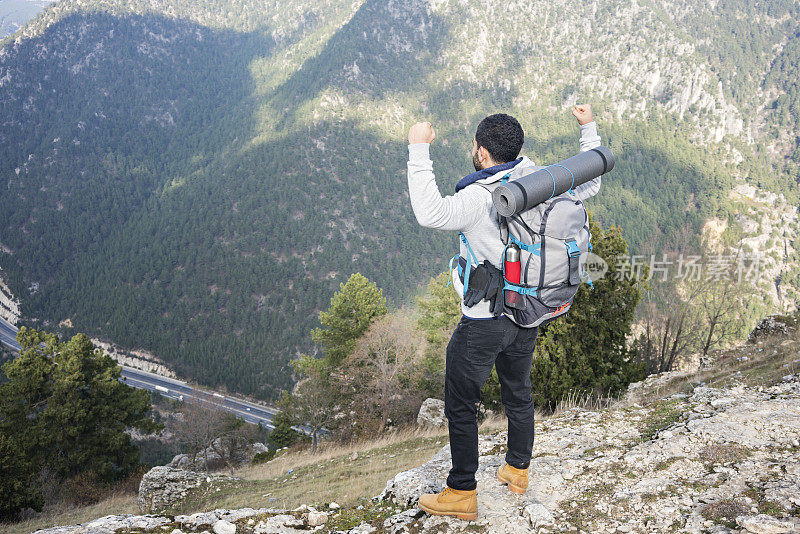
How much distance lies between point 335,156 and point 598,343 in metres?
154

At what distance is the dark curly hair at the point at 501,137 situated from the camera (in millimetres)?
2652

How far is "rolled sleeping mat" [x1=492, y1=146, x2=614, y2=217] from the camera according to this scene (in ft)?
7.82

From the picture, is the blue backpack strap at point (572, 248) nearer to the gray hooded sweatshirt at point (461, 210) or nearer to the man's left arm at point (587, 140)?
the gray hooded sweatshirt at point (461, 210)

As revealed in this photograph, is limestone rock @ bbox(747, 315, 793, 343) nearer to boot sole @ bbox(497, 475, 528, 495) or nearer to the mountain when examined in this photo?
boot sole @ bbox(497, 475, 528, 495)

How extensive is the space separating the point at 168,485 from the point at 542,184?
355 inches

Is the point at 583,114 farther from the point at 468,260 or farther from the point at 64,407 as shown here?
the point at 64,407

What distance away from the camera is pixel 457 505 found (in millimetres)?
2994

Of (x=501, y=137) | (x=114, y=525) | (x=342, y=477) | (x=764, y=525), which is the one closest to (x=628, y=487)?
(x=764, y=525)

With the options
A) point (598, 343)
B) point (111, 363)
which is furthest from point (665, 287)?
point (111, 363)

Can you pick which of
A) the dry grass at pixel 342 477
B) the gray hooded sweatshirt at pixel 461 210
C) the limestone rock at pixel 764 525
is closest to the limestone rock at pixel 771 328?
the dry grass at pixel 342 477

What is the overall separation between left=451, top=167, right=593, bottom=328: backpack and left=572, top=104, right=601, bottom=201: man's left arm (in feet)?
1.55

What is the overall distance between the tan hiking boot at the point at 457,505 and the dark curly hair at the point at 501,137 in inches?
85.7

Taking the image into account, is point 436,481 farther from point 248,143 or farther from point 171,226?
point 248,143

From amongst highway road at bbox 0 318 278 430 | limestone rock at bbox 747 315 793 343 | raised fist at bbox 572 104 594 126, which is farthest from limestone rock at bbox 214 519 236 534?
highway road at bbox 0 318 278 430
